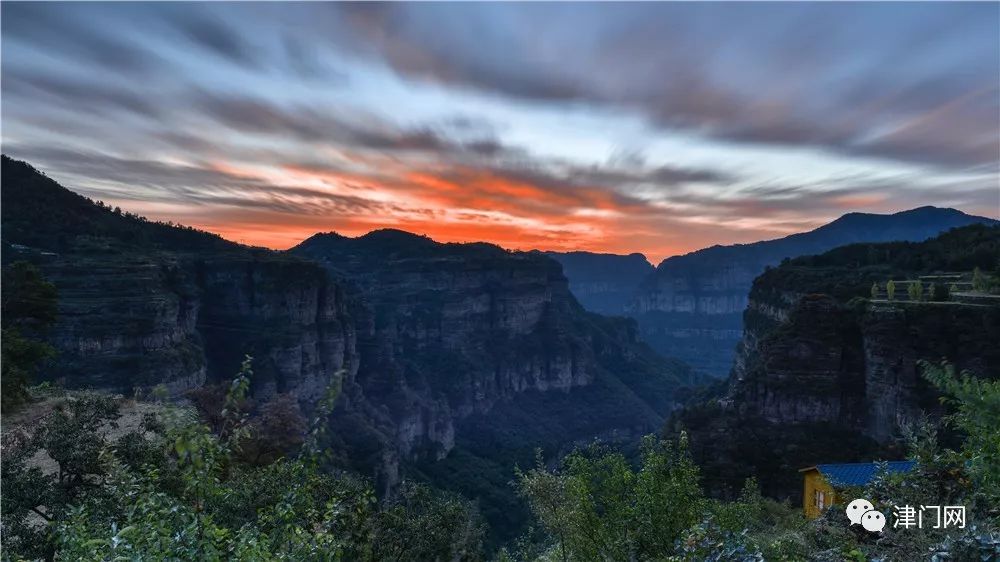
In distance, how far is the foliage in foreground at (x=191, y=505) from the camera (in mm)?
8680

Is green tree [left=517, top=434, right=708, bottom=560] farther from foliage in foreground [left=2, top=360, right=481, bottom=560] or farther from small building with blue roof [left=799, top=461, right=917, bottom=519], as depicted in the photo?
small building with blue roof [left=799, top=461, right=917, bottom=519]

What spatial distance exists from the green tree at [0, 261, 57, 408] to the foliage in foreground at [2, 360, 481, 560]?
512 inches

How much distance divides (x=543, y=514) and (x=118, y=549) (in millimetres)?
16791

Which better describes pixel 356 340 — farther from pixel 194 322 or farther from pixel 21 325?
pixel 21 325

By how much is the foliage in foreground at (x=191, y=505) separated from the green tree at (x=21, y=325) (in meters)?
13.0

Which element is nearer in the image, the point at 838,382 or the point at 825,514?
the point at 825,514

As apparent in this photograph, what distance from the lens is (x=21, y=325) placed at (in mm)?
38219

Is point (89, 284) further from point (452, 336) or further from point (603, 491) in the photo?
point (452, 336)

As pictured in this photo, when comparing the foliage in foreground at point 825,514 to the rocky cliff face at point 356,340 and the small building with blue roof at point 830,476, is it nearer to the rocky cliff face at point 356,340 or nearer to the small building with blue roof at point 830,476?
the rocky cliff face at point 356,340

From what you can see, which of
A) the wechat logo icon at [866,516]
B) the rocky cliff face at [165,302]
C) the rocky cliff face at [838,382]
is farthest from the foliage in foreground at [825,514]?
the rocky cliff face at [165,302]

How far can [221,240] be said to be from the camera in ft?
395

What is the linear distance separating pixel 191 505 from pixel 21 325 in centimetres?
4102

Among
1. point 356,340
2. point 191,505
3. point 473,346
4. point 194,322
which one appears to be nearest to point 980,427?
point 191,505

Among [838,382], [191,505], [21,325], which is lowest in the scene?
[838,382]
